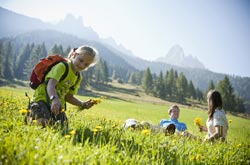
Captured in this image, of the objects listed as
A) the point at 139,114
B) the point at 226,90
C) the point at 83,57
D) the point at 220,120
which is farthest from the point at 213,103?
the point at 226,90

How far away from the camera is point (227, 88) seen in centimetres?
9556

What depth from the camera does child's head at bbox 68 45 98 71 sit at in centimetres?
508

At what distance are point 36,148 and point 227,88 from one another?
101 meters

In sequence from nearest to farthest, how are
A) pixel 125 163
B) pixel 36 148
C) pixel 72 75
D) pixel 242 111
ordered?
pixel 36 148, pixel 125 163, pixel 72 75, pixel 242 111

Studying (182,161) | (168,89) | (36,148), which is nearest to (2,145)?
(36,148)

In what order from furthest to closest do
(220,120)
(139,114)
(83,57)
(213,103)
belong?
(139,114) → (213,103) → (220,120) → (83,57)

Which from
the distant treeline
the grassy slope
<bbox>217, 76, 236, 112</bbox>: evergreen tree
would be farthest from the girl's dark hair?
<bbox>217, 76, 236, 112</bbox>: evergreen tree

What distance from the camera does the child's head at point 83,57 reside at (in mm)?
5077

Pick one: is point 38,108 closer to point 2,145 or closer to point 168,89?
point 2,145

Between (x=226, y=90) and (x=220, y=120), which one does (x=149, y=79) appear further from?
(x=220, y=120)

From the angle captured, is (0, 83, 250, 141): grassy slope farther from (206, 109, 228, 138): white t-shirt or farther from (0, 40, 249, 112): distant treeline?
(0, 40, 249, 112): distant treeline

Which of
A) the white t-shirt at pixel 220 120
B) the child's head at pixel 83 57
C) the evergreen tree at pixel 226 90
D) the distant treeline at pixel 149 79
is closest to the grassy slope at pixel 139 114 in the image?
the white t-shirt at pixel 220 120

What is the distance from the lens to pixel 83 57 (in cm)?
509

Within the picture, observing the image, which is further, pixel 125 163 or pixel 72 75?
pixel 72 75
